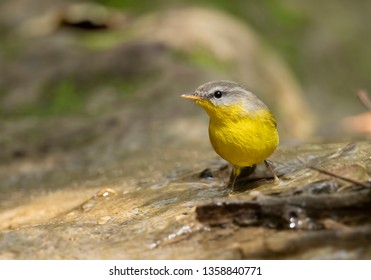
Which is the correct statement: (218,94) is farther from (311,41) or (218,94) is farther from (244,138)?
(311,41)

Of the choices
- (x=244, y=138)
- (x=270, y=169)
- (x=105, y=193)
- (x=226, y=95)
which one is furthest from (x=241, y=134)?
(x=105, y=193)

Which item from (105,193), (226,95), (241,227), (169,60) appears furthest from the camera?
(169,60)

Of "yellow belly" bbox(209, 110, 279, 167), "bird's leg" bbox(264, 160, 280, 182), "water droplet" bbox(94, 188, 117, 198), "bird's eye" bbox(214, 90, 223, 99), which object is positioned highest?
"bird's eye" bbox(214, 90, 223, 99)

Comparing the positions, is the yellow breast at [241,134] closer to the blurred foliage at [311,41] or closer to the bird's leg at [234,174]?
the bird's leg at [234,174]

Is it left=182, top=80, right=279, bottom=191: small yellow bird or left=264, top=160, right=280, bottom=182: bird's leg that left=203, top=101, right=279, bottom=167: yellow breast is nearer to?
left=182, top=80, right=279, bottom=191: small yellow bird

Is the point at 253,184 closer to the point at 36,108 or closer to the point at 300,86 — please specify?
the point at 36,108

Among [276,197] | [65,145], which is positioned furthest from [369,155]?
[65,145]

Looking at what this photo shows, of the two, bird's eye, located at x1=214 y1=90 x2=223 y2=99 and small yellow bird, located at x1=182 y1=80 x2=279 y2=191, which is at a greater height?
bird's eye, located at x1=214 y1=90 x2=223 y2=99

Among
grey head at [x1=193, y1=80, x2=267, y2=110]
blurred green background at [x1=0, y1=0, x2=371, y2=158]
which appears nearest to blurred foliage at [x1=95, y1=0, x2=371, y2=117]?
blurred green background at [x1=0, y1=0, x2=371, y2=158]
